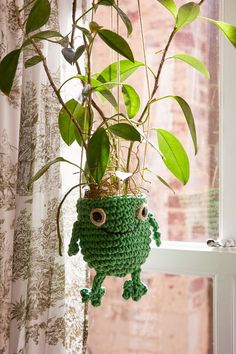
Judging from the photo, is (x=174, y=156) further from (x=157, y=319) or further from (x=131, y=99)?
(x=157, y=319)

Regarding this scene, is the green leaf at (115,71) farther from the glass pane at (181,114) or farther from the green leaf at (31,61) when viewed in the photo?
the glass pane at (181,114)

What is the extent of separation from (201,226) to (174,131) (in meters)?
0.36

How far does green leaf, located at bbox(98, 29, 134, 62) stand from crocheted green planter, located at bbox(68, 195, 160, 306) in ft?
1.11

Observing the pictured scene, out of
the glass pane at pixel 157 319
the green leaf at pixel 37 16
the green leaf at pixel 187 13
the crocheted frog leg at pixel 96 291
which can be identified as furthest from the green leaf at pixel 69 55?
the glass pane at pixel 157 319

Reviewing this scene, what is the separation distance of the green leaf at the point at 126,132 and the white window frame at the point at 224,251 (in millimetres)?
619

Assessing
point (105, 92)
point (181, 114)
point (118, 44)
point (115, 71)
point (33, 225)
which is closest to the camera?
point (118, 44)

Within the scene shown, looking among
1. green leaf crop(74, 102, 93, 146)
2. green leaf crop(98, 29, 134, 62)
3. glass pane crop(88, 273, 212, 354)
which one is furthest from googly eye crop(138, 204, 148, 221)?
glass pane crop(88, 273, 212, 354)

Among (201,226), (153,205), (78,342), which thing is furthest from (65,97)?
(78,342)

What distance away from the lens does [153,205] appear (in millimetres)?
1804

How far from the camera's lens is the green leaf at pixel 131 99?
4.28ft

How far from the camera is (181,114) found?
177cm

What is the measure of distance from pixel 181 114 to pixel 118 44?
69 centimetres

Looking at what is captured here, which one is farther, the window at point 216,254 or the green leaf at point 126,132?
the window at point 216,254

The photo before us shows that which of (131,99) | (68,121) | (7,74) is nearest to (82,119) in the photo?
(68,121)
